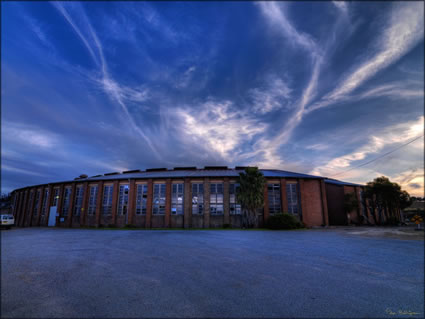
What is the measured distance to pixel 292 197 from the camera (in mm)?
50000

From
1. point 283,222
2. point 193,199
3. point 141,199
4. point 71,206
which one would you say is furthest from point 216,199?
point 71,206

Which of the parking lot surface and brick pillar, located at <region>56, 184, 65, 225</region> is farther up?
brick pillar, located at <region>56, 184, 65, 225</region>

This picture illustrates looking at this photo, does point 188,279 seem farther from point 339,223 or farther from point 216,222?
point 339,223

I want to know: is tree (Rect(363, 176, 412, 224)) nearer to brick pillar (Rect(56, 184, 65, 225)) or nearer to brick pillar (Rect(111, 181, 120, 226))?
brick pillar (Rect(111, 181, 120, 226))

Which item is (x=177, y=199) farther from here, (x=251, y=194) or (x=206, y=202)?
(x=251, y=194)

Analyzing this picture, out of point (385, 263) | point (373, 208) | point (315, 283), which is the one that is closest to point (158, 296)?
point (315, 283)

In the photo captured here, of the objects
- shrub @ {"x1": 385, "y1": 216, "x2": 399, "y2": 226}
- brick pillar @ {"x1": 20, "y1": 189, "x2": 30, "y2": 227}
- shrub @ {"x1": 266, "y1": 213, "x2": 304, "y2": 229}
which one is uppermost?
brick pillar @ {"x1": 20, "y1": 189, "x2": 30, "y2": 227}

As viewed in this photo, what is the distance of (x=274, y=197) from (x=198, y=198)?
17.3 m

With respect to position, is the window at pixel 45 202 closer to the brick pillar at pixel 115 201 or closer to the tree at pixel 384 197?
the brick pillar at pixel 115 201

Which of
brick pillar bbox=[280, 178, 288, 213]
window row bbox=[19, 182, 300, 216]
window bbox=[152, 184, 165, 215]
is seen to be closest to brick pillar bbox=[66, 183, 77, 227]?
window row bbox=[19, 182, 300, 216]


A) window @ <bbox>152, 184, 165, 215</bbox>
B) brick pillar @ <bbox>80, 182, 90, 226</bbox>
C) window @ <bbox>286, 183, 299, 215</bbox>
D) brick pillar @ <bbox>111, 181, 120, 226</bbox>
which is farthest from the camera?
brick pillar @ <bbox>80, 182, 90, 226</bbox>

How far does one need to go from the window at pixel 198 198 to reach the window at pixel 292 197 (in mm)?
19669

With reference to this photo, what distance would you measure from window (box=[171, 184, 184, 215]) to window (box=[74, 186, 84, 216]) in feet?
78.2

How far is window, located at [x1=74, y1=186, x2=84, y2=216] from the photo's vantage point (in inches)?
2103
